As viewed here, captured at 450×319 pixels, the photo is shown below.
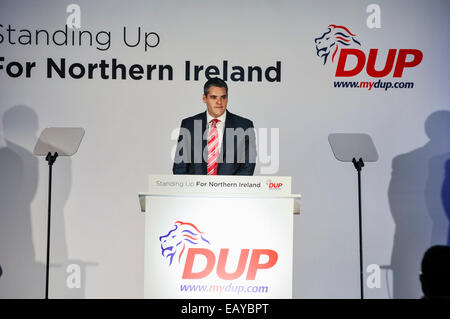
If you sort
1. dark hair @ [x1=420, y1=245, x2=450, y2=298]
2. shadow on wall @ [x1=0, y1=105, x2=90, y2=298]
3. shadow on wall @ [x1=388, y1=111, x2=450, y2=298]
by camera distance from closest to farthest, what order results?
1. dark hair @ [x1=420, y1=245, x2=450, y2=298]
2. shadow on wall @ [x1=0, y1=105, x2=90, y2=298]
3. shadow on wall @ [x1=388, y1=111, x2=450, y2=298]

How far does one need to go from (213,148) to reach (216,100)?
17.6 inches

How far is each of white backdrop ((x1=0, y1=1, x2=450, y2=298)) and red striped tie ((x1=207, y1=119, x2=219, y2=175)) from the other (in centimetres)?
27

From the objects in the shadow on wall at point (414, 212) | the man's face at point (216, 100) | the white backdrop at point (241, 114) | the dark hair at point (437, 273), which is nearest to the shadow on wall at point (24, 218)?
the white backdrop at point (241, 114)

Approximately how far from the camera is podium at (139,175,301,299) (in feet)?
10.3

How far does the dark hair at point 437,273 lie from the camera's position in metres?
1.96

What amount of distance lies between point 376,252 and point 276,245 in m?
1.99

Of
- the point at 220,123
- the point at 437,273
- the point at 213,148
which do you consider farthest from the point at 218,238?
the point at 220,123

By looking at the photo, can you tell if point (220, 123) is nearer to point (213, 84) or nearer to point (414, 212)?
point (213, 84)

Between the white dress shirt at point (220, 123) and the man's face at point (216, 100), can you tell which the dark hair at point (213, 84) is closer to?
the man's face at point (216, 100)

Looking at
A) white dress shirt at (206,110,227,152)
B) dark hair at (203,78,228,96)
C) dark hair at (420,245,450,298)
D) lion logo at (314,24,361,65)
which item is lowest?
dark hair at (420,245,450,298)

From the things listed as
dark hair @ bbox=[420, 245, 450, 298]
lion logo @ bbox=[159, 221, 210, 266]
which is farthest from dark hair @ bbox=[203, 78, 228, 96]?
dark hair @ bbox=[420, 245, 450, 298]

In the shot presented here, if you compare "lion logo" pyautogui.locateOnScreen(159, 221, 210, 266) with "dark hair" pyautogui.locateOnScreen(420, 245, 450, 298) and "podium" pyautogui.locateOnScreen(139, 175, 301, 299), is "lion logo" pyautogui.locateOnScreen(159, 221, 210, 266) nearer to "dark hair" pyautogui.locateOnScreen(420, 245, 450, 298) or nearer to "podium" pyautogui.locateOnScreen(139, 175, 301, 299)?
"podium" pyautogui.locateOnScreen(139, 175, 301, 299)

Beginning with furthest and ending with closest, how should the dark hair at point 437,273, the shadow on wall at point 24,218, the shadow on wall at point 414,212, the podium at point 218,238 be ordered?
the shadow on wall at point 414,212 < the shadow on wall at point 24,218 < the podium at point 218,238 < the dark hair at point 437,273

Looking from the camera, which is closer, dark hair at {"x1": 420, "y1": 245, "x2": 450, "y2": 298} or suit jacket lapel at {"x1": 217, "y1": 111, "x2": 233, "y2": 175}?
dark hair at {"x1": 420, "y1": 245, "x2": 450, "y2": 298}
